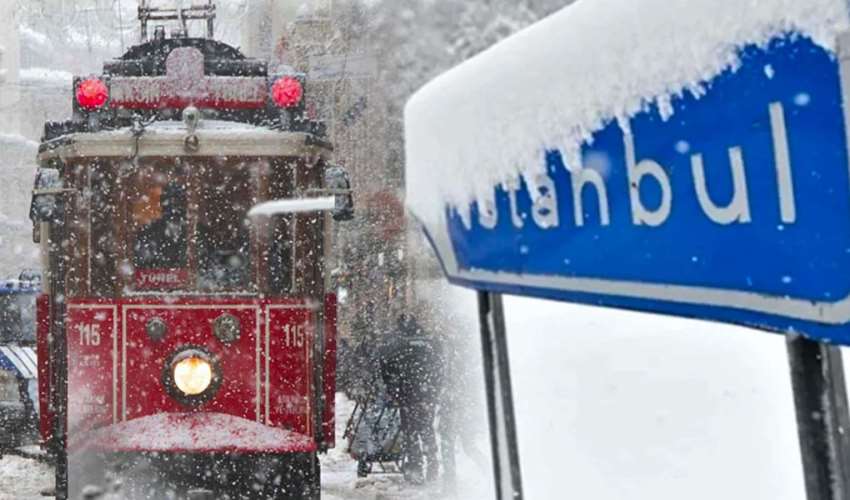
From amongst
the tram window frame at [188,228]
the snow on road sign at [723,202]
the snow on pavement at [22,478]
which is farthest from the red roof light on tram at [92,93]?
the snow on road sign at [723,202]

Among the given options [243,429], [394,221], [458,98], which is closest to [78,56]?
[394,221]

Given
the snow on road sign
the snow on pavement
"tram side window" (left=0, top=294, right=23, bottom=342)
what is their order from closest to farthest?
the snow on road sign → the snow on pavement → "tram side window" (left=0, top=294, right=23, bottom=342)

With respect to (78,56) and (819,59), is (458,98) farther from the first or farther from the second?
(78,56)

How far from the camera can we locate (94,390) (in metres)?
7.70

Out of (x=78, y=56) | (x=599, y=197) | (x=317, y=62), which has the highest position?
(x=78, y=56)

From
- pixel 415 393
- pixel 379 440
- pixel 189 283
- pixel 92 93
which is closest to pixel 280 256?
pixel 189 283

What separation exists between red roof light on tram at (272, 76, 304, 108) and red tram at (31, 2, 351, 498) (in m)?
0.01

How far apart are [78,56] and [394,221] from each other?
4006cm

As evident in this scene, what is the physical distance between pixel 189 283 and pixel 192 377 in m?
0.60

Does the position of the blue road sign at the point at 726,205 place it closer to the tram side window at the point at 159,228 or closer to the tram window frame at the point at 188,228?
the tram window frame at the point at 188,228

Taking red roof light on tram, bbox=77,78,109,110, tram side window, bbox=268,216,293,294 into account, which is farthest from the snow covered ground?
red roof light on tram, bbox=77,78,109,110

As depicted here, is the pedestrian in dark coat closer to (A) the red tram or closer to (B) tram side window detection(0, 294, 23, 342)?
(A) the red tram

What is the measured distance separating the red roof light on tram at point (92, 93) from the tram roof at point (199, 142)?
20 cm

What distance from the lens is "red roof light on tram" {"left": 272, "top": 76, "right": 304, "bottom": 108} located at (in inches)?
313
